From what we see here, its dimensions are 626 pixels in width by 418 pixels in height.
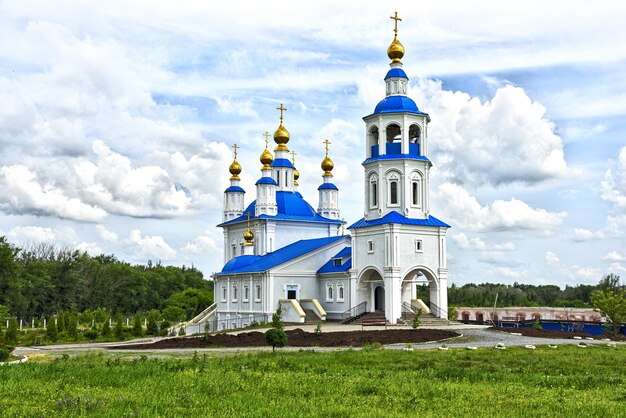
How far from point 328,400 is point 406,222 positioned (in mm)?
27910

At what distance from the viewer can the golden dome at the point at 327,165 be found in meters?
55.5

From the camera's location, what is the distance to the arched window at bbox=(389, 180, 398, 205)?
4006cm

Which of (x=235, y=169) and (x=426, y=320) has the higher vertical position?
(x=235, y=169)

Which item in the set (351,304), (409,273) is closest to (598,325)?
(409,273)

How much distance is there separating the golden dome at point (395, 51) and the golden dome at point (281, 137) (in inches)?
589

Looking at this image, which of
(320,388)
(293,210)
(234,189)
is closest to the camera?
(320,388)

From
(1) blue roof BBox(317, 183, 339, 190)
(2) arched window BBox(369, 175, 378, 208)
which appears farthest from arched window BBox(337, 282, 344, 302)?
(1) blue roof BBox(317, 183, 339, 190)

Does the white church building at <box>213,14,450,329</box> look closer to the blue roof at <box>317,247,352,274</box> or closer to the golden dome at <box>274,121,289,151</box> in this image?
the blue roof at <box>317,247,352,274</box>

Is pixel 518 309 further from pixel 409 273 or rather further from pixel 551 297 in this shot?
pixel 551 297

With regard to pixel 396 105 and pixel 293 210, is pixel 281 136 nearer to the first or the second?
pixel 293 210

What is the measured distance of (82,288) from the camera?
7431 cm

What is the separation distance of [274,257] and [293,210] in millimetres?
5955

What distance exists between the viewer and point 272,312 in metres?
44.3

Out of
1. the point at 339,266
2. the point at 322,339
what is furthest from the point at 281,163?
the point at 322,339
